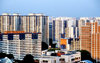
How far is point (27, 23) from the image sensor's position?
20.9 meters

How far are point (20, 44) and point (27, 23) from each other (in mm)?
6847

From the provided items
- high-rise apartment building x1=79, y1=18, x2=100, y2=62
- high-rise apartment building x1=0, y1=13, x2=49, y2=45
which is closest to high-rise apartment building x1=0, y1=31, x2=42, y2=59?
high-rise apartment building x1=79, y1=18, x2=100, y2=62

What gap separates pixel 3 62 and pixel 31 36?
511cm

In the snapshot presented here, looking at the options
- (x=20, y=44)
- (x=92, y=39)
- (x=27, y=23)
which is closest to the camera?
(x=20, y=44)

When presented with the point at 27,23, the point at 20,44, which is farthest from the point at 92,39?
the point at 27,23

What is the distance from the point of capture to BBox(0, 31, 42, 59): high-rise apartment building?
14.0 metres

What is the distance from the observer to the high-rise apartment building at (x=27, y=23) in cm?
2027

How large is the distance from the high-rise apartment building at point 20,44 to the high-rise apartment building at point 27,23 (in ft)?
18.5

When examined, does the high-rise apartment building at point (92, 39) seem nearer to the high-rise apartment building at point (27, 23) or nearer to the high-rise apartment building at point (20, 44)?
the high-rise apartment building at point (20, 44)

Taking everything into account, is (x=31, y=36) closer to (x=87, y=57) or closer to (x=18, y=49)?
(x=18, y=49)

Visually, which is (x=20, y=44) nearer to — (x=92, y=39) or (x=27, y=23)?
(x=92, y=39)

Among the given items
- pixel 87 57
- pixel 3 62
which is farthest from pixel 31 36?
pixel 3 62

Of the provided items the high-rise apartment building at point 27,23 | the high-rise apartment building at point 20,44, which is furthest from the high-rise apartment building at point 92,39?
the high-rise apartment building at point 27,23

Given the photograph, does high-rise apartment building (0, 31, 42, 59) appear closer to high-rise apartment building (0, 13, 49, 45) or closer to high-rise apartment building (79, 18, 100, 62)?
high-rise apartment building (79, 18, 100, 62)
